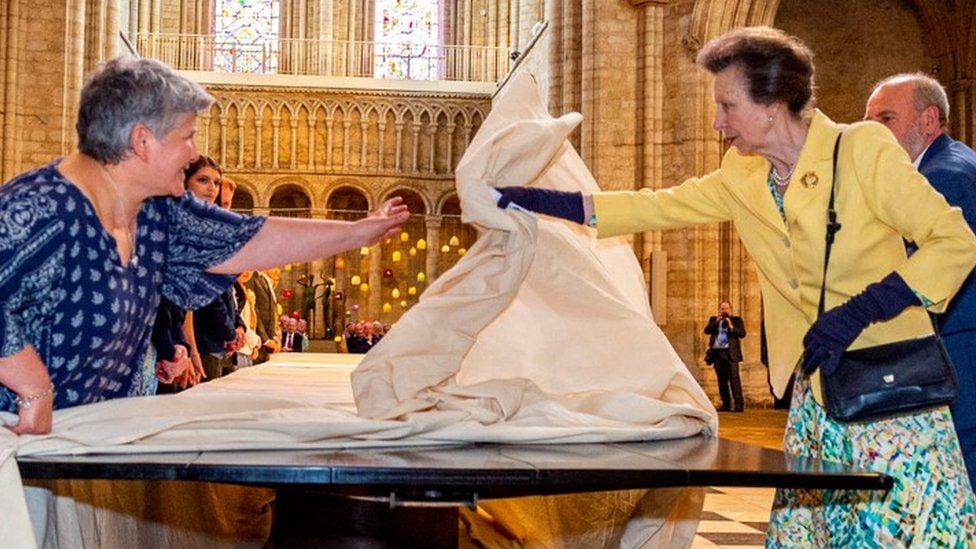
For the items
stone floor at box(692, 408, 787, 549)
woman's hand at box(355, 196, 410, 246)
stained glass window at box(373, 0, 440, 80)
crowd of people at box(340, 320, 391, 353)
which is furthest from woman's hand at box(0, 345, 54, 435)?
stained glass window at box(373, 0, 440, 80)

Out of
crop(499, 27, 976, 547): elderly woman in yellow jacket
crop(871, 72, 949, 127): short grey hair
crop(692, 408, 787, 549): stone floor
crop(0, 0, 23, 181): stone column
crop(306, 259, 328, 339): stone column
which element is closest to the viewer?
crop(499, 27, 976, 547): elderly woman in yellow jacket

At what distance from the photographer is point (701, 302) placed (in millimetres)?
14648

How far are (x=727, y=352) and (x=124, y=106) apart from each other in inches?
457

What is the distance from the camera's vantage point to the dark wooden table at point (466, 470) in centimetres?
203

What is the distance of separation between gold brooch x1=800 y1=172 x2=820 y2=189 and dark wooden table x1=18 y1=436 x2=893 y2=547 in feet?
2.00

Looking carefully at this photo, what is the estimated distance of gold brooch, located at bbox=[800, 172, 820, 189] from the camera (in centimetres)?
258

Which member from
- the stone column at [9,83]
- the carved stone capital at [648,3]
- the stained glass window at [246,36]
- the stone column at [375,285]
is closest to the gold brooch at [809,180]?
the carved stone capital at [648,3]

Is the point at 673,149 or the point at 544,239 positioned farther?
the point at 673,149

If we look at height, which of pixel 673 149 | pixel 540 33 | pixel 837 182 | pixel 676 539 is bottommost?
pixel 676 539

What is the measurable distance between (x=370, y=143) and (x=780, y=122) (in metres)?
24.9

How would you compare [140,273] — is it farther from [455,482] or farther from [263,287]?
[263,287]

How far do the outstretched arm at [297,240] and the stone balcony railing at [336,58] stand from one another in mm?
25725

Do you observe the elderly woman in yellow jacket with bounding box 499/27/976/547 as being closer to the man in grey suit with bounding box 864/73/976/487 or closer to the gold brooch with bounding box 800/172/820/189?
the gold brooch with bounding box 800/172/820/189

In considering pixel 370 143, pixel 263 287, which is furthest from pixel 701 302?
pixel 370 143
